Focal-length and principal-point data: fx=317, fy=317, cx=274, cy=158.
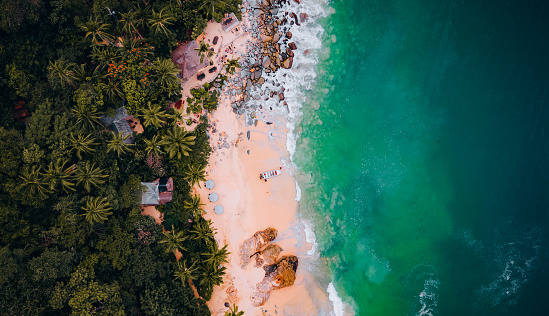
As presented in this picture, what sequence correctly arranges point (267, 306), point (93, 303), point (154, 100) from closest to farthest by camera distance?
point (93, 303) → point (154, 100) → point (267, 306)

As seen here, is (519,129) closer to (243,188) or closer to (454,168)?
(454,168)

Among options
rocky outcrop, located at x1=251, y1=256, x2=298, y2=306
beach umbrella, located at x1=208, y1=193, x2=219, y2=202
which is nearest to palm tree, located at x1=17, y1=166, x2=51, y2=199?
beach umbrella, located at x1=208, y1=193, x2=219, y2=202

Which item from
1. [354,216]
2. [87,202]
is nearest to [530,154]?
[354,216]

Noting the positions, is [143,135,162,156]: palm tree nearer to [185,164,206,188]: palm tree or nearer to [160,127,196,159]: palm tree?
[160,127,196,159]: palm tree

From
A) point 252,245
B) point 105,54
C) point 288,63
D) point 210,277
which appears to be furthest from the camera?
point 288,63

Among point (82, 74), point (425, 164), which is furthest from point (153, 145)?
point (425, 164)

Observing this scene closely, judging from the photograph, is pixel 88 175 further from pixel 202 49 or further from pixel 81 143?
pixel 202 49
